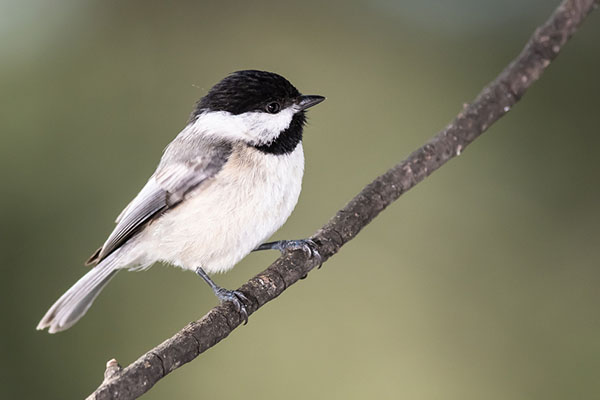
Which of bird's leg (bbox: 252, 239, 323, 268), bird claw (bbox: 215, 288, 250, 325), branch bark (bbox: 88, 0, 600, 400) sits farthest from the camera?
bird's leg (bbox: 252, 239, 323, 268)

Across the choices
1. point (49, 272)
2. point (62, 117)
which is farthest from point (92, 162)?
point (49, 272)

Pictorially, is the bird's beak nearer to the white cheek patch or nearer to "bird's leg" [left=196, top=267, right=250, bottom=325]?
the white cheek patch

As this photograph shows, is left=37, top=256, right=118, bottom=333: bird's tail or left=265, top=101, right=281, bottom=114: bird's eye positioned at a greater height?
left=265, top=101, right=281, bottom=114: bird's eye

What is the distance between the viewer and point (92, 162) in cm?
285

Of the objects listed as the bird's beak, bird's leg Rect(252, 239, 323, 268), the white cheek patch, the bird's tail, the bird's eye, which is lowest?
the bird's tail

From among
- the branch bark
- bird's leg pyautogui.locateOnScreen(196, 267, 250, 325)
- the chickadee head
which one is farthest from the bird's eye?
bird's leg pyautogui.locateOnScreen(196, 267, 250, 325)

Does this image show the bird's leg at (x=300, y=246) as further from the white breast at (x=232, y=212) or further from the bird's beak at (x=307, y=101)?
the bird's beak at (x=307, y=101)

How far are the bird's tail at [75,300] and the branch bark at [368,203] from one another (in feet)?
1.72

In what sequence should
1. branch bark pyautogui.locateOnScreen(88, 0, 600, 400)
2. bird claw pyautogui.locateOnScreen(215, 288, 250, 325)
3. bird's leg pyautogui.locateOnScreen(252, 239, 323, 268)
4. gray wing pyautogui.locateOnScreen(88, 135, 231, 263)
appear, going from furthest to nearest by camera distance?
gray wing pyautogui.locateOnScreen(88, 135, 231, 263) → bird's leg pyautogui.locateOnScreen(252, 239, 323, 268) → bird claw pyautogui.locateOnScreen(215, 288, 250, 325) → branch bark pyautogui.locateOnScreen(88, 0, 600, 400)

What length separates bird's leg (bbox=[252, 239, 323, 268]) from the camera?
1741 mm

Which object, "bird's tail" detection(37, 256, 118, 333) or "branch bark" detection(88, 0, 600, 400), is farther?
"bird's tail" detection(37, 256, 118, 333)

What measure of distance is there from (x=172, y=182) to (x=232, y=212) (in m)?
0.22

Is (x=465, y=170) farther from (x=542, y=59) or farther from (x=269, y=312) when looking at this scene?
(x=542, y=59)

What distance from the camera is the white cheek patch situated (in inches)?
71.5
